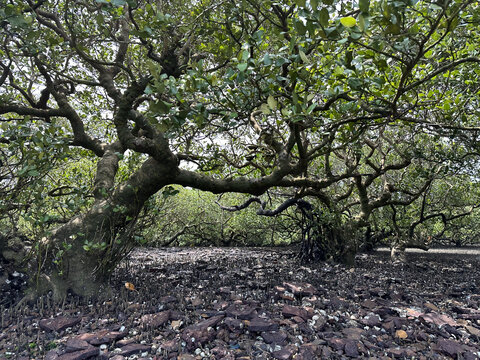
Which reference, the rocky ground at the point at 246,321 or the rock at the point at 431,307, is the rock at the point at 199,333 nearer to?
the rocky ground at the point at 246,321

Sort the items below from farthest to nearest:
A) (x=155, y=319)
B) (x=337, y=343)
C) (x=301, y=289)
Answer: (x=301, y=289) → (x=155, y=319) → (x=337, y=343)

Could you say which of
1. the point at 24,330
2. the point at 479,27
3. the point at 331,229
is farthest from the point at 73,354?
the point at 331,229

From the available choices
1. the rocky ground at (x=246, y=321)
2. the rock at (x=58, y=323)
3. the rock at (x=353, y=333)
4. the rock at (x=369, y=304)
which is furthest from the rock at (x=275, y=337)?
the rock at (x=58, y=323)

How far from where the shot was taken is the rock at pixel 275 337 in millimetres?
2572

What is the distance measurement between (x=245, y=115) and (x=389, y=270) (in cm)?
471

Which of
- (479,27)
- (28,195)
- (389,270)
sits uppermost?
(479,27)

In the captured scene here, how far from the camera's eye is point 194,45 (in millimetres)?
4566

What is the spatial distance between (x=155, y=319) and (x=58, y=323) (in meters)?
0.88

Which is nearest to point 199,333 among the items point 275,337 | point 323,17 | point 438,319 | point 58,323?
point 275,337

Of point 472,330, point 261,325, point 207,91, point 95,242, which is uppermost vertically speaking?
point 207,91

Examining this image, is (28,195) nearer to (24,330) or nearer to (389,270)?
(24,330)

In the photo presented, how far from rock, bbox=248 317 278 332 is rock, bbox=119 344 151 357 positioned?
884 millimetres

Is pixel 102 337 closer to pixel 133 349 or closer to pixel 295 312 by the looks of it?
pixel 133 349

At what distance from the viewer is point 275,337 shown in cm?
263
